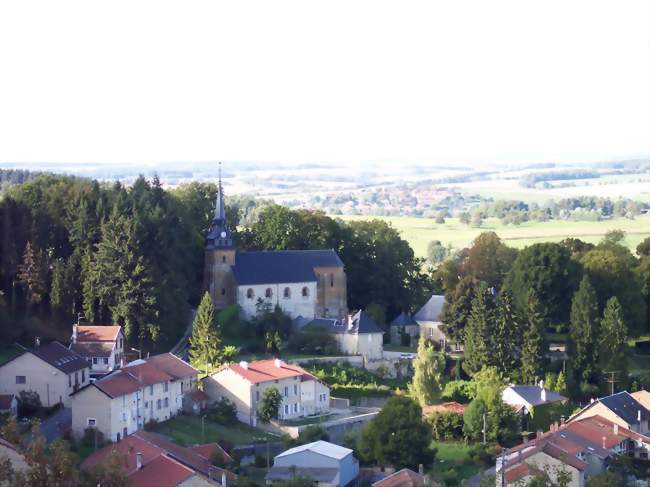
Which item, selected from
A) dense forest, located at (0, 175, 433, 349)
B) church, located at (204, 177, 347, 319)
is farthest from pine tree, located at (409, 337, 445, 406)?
dense forest, located at (0, 175, 433, 349)

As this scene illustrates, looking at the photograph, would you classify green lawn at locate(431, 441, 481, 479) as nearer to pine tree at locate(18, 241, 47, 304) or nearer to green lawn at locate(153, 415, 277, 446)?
green lawn at locate(153, 415, 277, 446)

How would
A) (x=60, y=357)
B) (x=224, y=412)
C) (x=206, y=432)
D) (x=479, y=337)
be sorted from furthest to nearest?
(x=479, y=337) → (x=224, y=412) → (x=60, y=357) → (x=206, y=432)

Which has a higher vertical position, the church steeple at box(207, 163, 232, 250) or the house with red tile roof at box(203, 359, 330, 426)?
the church steeple at box(207, 163, 232, 250)

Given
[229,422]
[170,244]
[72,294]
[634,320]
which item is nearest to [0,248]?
[72,294]

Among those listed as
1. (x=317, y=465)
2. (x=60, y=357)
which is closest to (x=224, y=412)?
(x=60, y=357)

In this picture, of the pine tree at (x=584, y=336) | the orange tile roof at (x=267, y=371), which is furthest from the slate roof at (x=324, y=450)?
the pine tree at (x=584, y=336)

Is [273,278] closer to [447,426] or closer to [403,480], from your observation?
[447,426]
